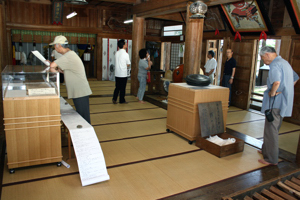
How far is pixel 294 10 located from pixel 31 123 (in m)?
4.82

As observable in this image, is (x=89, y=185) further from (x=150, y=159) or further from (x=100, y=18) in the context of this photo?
(x=100, y=18)

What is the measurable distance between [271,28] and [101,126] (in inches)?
168

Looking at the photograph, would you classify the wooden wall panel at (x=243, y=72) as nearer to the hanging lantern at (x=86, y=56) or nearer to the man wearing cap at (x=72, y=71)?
the man wearing cap at (x=72, y=71)

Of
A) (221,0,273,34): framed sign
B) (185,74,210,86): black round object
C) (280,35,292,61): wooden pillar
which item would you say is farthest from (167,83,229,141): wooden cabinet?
(221,0,273,34): framed sign

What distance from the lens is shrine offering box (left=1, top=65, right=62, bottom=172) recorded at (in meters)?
2.67

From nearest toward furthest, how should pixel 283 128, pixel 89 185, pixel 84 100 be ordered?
pixel 89 185 → pixel 84 100 → pixel 283 128

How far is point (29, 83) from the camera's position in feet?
10.5

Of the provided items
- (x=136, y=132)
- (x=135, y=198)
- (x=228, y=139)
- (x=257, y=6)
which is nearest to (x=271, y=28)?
(x=257, y=6)

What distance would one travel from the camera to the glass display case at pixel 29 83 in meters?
2.85

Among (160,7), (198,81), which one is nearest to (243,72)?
(160,7)

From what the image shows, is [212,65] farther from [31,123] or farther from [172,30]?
[31,123]

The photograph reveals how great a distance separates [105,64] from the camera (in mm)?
10492

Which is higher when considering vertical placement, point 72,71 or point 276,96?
point 72,71

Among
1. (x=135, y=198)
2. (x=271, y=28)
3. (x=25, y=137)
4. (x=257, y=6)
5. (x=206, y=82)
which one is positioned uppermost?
(x=257, y=6)
